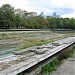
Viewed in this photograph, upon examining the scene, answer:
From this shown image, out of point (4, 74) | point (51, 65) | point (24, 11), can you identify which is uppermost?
point (24, 11)

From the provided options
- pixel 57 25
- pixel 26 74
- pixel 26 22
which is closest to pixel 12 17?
pixel 26 22

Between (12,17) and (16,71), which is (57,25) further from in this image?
(16,71)

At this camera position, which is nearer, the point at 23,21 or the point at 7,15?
the point at 7,15

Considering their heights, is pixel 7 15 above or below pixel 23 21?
above

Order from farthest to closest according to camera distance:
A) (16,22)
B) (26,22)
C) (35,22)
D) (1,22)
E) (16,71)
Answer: (35,22) < (26,22) < (16,22) < (1,22) < (16,71)

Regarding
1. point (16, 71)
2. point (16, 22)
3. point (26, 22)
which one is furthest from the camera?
point (26, 22)

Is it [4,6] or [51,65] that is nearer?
[51,65]

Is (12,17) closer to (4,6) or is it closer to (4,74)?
(4,6)

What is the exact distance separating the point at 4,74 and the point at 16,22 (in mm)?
58444

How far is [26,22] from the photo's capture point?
68438 mm

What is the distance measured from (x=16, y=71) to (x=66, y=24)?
94530mm

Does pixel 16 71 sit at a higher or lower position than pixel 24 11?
lower

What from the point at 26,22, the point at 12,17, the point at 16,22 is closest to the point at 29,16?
the point at 26,22

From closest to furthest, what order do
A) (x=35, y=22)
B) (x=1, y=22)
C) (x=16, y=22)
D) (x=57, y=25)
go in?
(x=1, y=22), (x=16, y=22), (x=35, y=22), (x=57, y=25)
